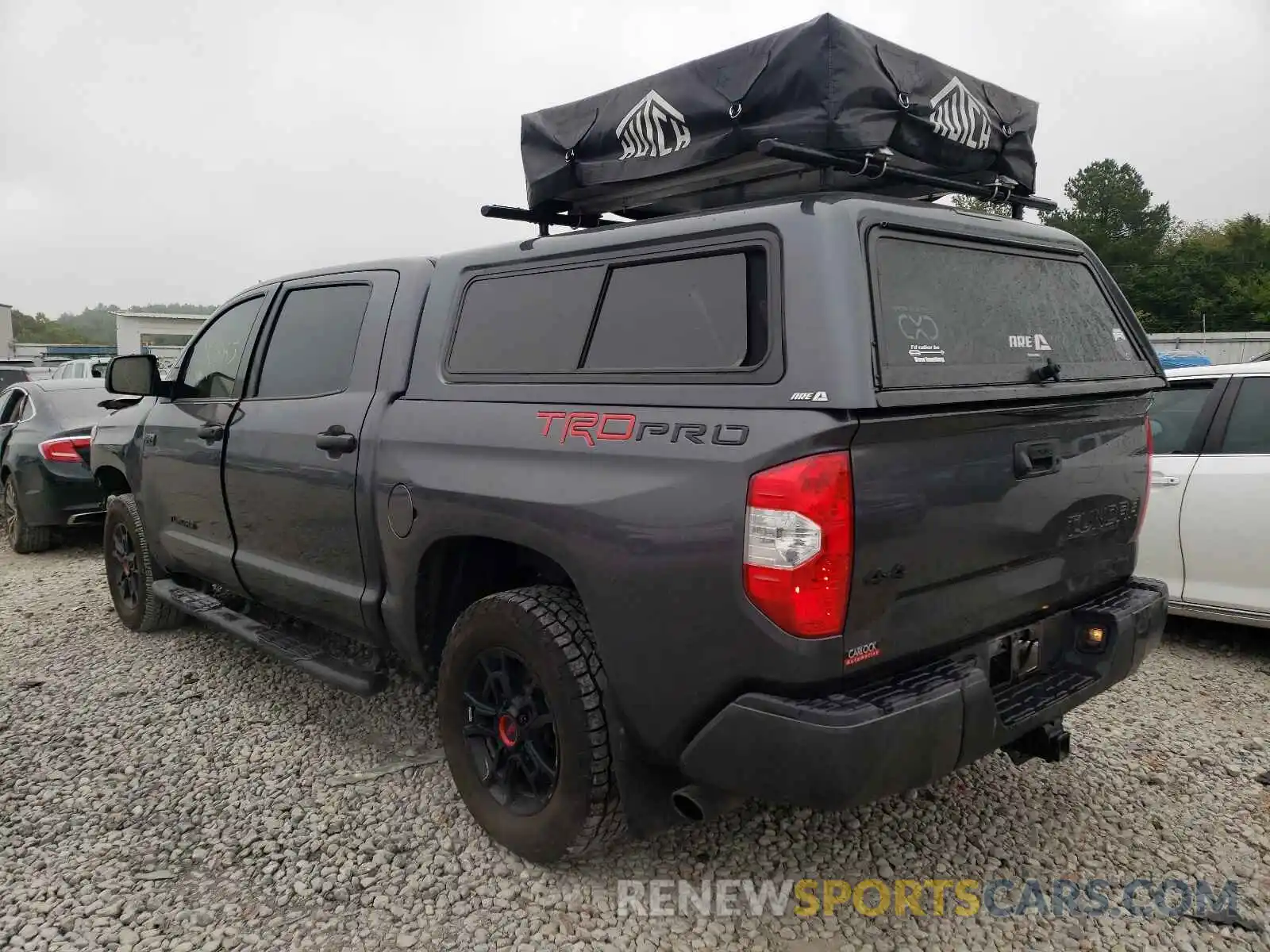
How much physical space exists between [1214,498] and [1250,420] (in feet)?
1.44

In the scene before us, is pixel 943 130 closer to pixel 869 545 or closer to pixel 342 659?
pixel 869 545

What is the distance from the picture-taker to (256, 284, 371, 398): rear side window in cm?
362

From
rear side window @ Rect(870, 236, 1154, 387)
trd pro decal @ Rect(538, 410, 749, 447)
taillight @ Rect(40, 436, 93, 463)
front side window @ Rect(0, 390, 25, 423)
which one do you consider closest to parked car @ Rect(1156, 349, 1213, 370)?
rear side window @ Rect(870, 236, 1154, 387)

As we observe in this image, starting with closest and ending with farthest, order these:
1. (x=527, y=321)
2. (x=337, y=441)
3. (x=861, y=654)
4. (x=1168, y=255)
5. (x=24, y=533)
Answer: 1. (x=861, y=654)
2. (x=527, y=321)
3. (x=337, y=441)
4. (x=24, y=533)
5. (x=1168, y=255)

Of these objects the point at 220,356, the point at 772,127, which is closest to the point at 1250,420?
the point at 772,127

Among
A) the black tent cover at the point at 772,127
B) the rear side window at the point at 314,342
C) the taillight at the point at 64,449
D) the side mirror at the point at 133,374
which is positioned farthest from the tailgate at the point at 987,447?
Result: the taillight at the point at 64,449

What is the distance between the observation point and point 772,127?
8.78 ft

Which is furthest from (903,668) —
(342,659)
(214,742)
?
Answer: (214,742)

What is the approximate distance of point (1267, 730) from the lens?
3.77 meters

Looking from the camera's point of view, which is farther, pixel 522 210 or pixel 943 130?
pixel 522 210

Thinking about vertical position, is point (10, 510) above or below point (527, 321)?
below

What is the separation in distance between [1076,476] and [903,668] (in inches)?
33.9

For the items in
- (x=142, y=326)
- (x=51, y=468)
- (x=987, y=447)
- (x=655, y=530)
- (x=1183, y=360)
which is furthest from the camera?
(x=142, y=326)

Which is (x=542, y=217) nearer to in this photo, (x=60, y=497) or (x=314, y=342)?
(x=314, y=342)
